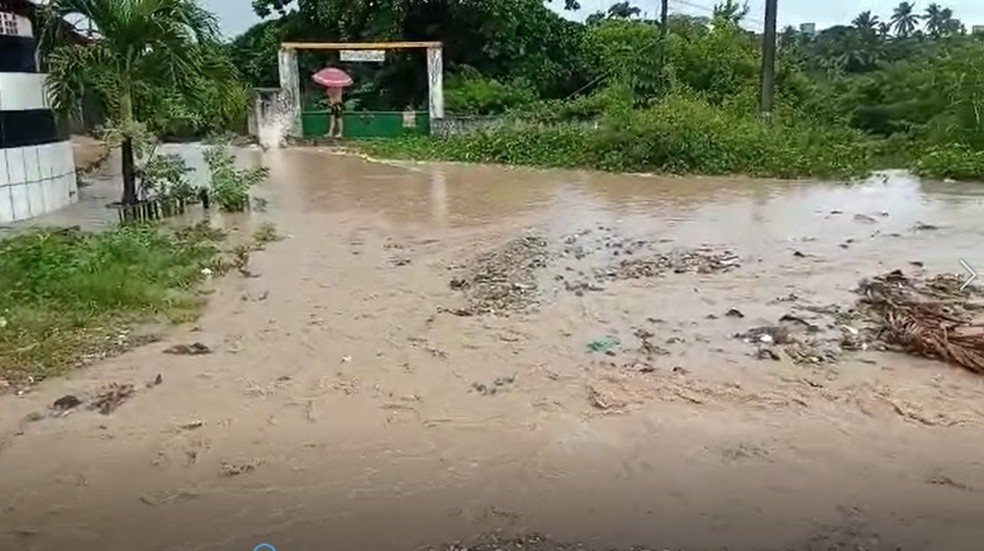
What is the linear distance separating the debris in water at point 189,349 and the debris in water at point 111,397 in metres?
0.73

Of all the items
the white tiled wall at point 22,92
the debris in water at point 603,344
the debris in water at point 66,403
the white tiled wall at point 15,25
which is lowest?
the debris in water at point 66,403

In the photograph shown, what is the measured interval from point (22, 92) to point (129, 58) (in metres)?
1.38

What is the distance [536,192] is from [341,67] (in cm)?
1544

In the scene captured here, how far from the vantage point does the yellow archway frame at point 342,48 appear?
87.1 ft

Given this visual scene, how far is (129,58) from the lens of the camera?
40.4ft

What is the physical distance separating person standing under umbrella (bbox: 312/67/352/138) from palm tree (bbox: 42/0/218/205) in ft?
46.7

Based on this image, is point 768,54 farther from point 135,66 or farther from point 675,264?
point 135,66

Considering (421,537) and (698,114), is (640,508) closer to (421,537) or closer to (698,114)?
(421,537)

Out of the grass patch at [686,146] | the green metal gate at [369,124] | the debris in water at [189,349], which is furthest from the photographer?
the green metal gate at [369,124]

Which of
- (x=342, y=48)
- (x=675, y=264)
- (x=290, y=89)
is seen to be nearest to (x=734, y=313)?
(x=675, y=264)

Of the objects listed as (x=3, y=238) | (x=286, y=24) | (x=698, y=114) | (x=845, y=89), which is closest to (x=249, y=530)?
(x=3, y=238)

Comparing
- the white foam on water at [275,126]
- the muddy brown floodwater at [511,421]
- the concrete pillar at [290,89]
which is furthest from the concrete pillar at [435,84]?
the muddy brown floodwater at [511,421]

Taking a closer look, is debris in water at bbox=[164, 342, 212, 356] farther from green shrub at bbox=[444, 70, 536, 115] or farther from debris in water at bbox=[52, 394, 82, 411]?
green shrub at bbox=[444, 70, 536, 115]

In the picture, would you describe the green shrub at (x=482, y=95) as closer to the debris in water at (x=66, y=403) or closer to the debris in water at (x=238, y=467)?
the debris in water at (x=66, y=403)
